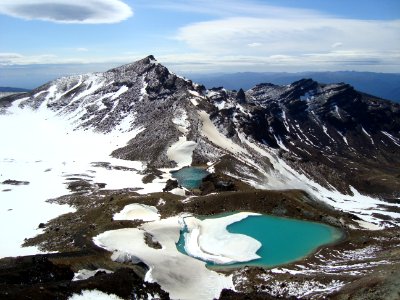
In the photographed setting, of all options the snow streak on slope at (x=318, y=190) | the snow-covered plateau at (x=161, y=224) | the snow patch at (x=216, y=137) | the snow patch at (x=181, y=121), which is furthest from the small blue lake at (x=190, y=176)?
the snow streak on slope at (x=318, y=190)

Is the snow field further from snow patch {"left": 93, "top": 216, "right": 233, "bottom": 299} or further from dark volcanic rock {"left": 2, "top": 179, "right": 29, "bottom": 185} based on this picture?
dark volcanic rock {"left": 2, "top": 179, "right": 29, "bottom": 185}

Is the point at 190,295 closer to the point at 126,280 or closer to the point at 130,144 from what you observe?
the point at 126,280

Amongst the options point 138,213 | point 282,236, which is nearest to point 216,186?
point 138,213

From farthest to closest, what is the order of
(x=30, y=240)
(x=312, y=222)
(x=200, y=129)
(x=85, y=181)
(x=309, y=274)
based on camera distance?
(x=200, y=129)
(x=85, y=181)
(x=312, y=222)
(x=30, y=240)
(x=309, y=274)

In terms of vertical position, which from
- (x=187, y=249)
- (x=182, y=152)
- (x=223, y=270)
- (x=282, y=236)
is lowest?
(x=182, y=152)

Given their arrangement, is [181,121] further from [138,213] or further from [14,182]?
[138,213]

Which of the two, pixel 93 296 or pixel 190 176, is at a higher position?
pixel 93 296

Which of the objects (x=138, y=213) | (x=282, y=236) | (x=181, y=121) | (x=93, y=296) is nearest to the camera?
(x=93, y=296)

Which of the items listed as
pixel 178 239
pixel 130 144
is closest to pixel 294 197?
pixel 178 239
